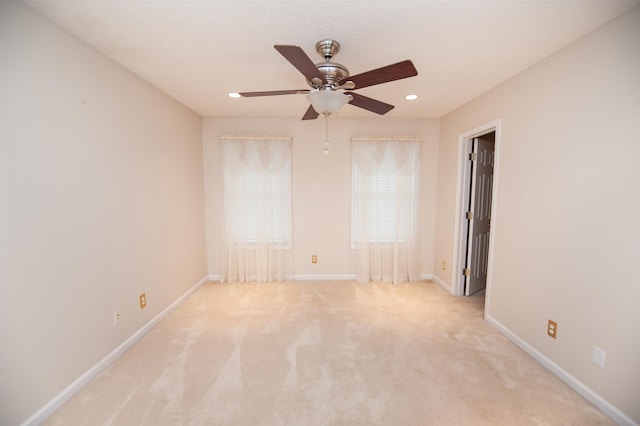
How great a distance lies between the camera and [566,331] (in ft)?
6.20

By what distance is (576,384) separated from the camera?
5.90 ft

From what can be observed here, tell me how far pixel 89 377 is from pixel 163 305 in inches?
37.4

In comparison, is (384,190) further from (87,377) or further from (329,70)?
(87,377)

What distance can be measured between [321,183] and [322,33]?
225cm

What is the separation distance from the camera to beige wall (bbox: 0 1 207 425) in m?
1.41

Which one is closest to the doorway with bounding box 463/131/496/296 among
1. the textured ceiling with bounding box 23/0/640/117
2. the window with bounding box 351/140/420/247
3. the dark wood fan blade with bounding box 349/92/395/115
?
the window with bounding box 351/140/420/247

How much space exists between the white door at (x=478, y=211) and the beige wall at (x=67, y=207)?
3666 mm

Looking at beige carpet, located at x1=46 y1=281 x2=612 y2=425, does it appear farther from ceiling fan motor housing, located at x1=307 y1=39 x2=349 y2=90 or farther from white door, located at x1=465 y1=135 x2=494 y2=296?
ceiling fan motor housing, located at x1=307 y1=39 x2=349 y2=90

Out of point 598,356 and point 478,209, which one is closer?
point 598,356

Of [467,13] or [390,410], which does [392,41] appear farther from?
[390,410]

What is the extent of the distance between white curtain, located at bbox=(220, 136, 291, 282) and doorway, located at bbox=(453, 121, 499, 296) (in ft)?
7.60

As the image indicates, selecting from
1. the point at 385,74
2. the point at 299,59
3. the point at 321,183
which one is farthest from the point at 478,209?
the point at 299,59

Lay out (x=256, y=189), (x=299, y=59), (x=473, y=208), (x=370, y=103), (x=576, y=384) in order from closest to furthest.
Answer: (x=299, y=59), (x=576, y=384), (x=370, y=103), (x=473, y=208), (x=256, y=189)

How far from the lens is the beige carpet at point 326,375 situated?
160 cm
